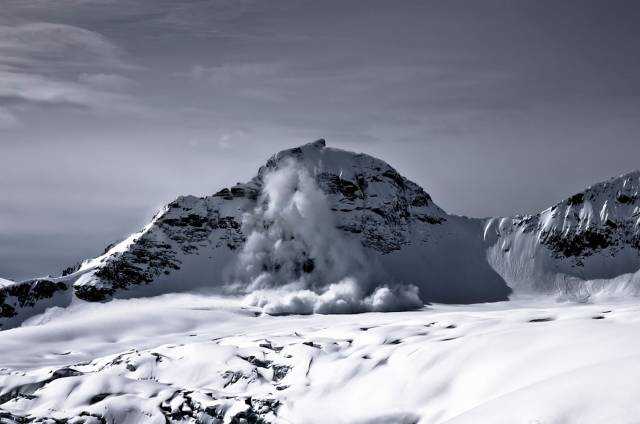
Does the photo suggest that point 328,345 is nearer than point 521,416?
No

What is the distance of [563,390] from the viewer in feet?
228

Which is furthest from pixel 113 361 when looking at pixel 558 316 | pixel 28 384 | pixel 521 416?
pixel 521 416

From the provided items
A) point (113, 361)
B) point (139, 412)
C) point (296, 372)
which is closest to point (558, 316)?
point (296, 372)

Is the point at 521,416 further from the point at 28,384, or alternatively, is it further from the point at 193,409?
the point at 28,384

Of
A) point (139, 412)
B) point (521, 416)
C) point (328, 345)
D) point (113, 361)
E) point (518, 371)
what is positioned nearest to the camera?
point (521, 416)

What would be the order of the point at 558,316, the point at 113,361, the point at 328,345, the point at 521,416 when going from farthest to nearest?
the point at 113,361, the point at 328,345, the point at 558,316, the point at 521,416

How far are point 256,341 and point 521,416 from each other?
309 ft

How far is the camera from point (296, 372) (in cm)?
12394

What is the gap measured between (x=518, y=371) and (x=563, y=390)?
19.8m

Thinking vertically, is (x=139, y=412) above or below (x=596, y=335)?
below

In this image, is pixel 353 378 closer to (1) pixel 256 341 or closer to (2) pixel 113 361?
(1) pixel 256 341

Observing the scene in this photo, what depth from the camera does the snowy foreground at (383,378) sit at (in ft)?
232

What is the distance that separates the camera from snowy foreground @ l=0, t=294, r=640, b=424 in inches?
2781

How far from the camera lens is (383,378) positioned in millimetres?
106875
